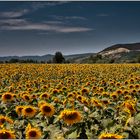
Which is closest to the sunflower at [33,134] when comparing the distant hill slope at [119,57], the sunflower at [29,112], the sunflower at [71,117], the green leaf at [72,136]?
the green leaf at [72,136]

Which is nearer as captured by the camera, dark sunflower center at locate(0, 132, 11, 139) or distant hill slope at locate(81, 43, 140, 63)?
dark sunflower center at locate(0, 132, 11, 139)

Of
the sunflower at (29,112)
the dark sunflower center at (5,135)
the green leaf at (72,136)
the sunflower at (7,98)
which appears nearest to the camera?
the dark sunflower center at (5,135)

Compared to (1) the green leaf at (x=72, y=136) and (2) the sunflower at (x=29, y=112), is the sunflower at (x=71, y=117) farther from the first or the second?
(2) the sunflower at (x=29, y=112)

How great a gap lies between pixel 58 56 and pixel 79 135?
61.1 metres

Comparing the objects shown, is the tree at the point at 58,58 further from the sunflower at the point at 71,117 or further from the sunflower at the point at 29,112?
the sunflower at the point at 71,117

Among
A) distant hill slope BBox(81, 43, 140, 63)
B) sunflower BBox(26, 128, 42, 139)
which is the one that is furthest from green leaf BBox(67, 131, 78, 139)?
distant hill slope BBox(81, 43, 140, 63)

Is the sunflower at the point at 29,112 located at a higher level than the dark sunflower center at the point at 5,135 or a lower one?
lower

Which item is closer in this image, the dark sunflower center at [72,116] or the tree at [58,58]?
the dark sunflower center at [72,116]

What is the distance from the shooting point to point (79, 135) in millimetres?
4242

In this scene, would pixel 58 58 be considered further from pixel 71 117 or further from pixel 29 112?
pixel 71 117

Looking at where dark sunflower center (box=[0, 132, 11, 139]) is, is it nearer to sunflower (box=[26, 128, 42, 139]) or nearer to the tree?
sunflower (box=[26, 128, 42, 139])

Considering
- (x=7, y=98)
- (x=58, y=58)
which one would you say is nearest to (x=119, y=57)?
(x=58, y=58)

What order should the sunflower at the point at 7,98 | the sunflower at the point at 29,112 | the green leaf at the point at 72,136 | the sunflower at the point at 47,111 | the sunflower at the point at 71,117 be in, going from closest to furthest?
the green leaf at the point at 72,136, the sunflower at the point at 71,117, the sunflower at the point at 47,111, the sunflower at the point at 29,112, the sunflower at the point at 7,98

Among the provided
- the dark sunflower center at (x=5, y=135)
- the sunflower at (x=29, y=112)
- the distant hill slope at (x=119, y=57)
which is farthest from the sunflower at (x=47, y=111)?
the distant hill slope at (x=119, y=57)
